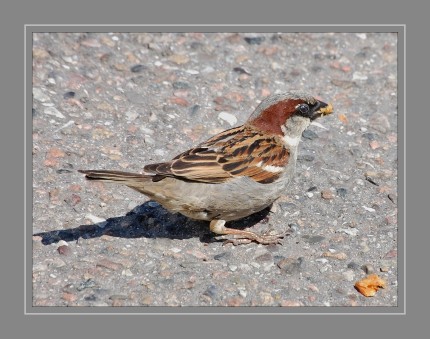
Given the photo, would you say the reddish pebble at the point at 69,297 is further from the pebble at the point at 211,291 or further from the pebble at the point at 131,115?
the pebble at the point at 131,115

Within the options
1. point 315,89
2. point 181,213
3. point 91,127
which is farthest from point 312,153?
point 91,127

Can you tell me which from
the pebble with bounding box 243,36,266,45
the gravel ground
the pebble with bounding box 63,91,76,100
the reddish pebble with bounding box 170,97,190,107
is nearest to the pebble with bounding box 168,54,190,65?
the gravel ground

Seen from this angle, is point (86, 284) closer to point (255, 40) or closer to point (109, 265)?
point (109, 265)

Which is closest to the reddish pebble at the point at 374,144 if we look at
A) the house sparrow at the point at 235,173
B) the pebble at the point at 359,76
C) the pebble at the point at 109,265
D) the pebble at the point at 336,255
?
the pebble at the point at 359,76

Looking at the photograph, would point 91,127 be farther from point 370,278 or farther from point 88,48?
point 370,278

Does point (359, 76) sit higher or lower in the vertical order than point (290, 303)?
higher

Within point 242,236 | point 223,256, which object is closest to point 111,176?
point 223,256

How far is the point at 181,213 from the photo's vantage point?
687 cm

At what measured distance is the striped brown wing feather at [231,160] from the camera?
654 cm

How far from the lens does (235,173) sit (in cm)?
664

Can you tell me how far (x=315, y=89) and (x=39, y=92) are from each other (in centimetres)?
329

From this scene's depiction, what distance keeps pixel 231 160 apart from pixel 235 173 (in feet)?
0.44

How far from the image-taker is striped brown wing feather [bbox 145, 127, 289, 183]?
21.4 ft

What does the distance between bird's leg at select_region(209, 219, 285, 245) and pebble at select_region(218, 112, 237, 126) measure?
1860mm
